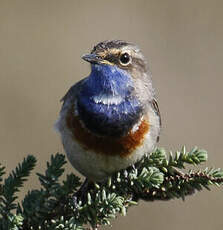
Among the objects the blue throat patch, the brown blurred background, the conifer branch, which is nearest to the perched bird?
the blue throat patch

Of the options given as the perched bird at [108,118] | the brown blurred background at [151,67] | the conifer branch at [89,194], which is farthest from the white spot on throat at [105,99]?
the brown blurred background at [151,67]

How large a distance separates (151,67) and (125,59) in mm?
3381

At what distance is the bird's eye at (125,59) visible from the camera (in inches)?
232

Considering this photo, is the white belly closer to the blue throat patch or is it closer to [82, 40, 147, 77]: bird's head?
the blue throat patch

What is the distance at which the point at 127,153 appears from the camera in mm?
5602

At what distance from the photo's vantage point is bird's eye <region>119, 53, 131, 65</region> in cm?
589

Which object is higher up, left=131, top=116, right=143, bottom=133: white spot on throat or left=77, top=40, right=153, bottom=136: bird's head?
left=77, top=40, right=153, bottom=136: bird's head

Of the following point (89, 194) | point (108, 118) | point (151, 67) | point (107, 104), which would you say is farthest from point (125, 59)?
point (151, 67)

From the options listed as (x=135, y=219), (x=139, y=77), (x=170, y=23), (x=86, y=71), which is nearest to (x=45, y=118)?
(x=86, y=71)

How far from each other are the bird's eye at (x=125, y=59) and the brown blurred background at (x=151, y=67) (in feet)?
8.78

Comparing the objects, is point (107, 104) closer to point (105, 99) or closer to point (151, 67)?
point (105, 99)

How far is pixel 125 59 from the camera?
19.4 feet

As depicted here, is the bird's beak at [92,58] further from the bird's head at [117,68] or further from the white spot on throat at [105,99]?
the white spot on throat at [105,99]

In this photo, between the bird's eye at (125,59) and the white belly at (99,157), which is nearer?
the white belly at (99,157)
